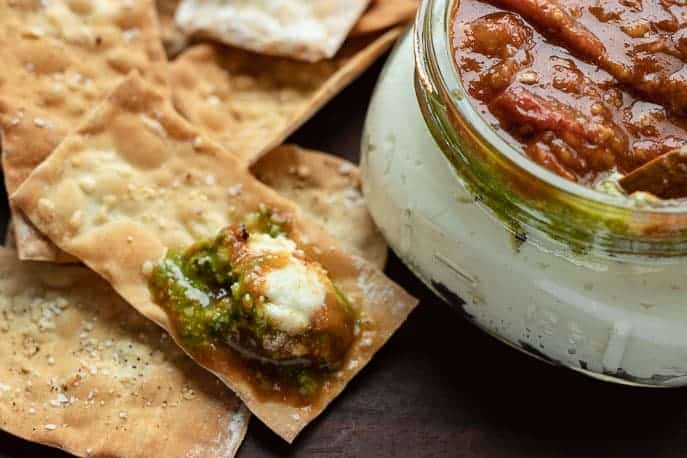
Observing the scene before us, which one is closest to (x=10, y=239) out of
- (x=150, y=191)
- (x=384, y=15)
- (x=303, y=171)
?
(x=150, y=191)

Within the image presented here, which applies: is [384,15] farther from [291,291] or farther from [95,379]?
[95,379]

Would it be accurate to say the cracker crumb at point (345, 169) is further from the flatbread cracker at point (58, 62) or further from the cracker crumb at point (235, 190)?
the flatbread cracker at point (58, 62)

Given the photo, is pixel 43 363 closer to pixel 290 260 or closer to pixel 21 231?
pixel 21 231

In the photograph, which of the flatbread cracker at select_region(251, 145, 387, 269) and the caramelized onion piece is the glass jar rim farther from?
the flatbread cracker at select_region(251, 145, 387, 269)

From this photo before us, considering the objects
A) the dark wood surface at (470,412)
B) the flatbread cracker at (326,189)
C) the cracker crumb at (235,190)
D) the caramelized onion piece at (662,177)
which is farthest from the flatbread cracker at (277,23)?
the caramelized onion piece at (662,177)

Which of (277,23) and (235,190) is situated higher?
(277,23)

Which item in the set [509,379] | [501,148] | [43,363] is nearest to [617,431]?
[509,379]
